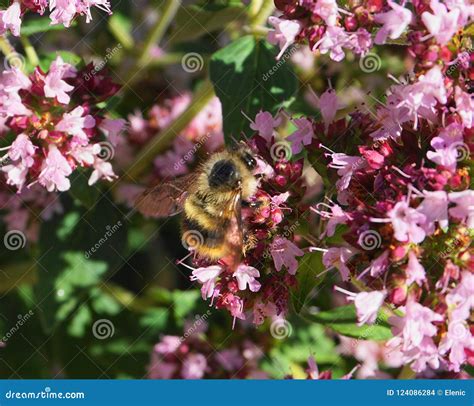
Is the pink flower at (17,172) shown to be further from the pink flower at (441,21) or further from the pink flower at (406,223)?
the pink flower at (441,21)

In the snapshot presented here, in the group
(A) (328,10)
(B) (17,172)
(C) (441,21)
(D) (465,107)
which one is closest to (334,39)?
(A) (328,10)

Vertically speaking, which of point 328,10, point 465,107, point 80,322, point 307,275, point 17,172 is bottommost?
point 80,322

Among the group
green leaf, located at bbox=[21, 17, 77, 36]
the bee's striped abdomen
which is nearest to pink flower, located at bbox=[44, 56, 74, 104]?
green leaf, located at bbox=[21, 17, 77, 36]

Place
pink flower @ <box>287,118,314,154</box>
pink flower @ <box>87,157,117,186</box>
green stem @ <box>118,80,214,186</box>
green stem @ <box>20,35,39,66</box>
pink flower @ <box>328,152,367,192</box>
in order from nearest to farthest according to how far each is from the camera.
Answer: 1. pink flower @ <box>328,152,367,192</box>
2. pink flower @ <box>287,118,314,154</box>
3. pink flower @ <box>87,157,117,186</box>
4. green stem @ <box>20,35,39,66</box>
5. green stem @ <box>118,80,214,186</box>

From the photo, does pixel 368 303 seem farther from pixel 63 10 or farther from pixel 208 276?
pixel 63 10

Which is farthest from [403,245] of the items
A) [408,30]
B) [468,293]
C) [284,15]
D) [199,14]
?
[199,14]

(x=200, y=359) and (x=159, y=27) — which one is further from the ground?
(x=159, y=27)

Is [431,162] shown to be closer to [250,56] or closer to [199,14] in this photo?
[250,56]

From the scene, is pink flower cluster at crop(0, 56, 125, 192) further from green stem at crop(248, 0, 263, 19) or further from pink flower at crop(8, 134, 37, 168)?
green stem at crop(248, 0, 263, 19)
